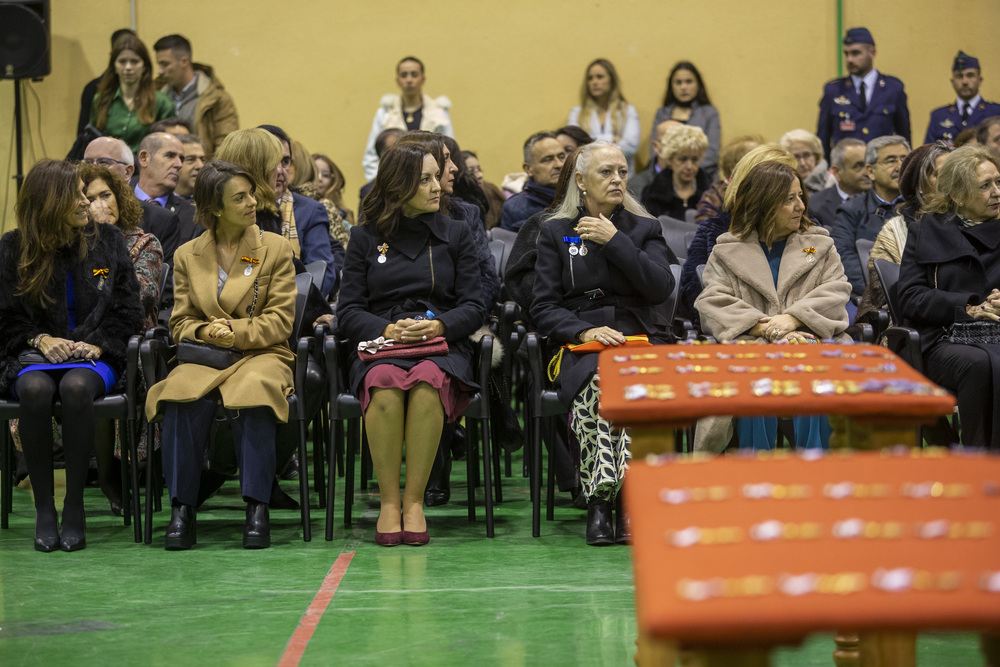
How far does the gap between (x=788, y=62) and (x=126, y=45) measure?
503cm

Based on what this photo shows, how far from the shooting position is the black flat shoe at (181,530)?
3.86 m

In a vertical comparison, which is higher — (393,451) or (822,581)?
(822,581)

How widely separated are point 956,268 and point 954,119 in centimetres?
400

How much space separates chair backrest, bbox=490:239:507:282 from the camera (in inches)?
204

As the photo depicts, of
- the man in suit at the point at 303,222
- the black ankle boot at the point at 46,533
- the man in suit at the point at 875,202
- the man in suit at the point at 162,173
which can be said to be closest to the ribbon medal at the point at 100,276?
the black ankle boot at the point at 46,533

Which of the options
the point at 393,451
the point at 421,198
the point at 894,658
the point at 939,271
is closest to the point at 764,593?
the point at 894,658

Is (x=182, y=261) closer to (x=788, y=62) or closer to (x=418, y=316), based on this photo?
(x=418, y=316)

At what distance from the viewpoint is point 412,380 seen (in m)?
3.93

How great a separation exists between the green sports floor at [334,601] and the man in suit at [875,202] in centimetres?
236

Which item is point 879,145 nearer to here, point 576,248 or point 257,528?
point 576,248

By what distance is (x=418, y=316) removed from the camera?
4164mm

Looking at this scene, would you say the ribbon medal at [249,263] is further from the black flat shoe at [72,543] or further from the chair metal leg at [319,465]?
the black flat shoe at [72,543]

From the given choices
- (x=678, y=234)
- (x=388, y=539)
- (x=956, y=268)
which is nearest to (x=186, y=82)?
(x=678, y=234)

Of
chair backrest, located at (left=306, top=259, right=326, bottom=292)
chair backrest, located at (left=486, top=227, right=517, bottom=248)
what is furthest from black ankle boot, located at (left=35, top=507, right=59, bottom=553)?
chair backrest, located at (left=486, top=227, right=517, bottom=248)
